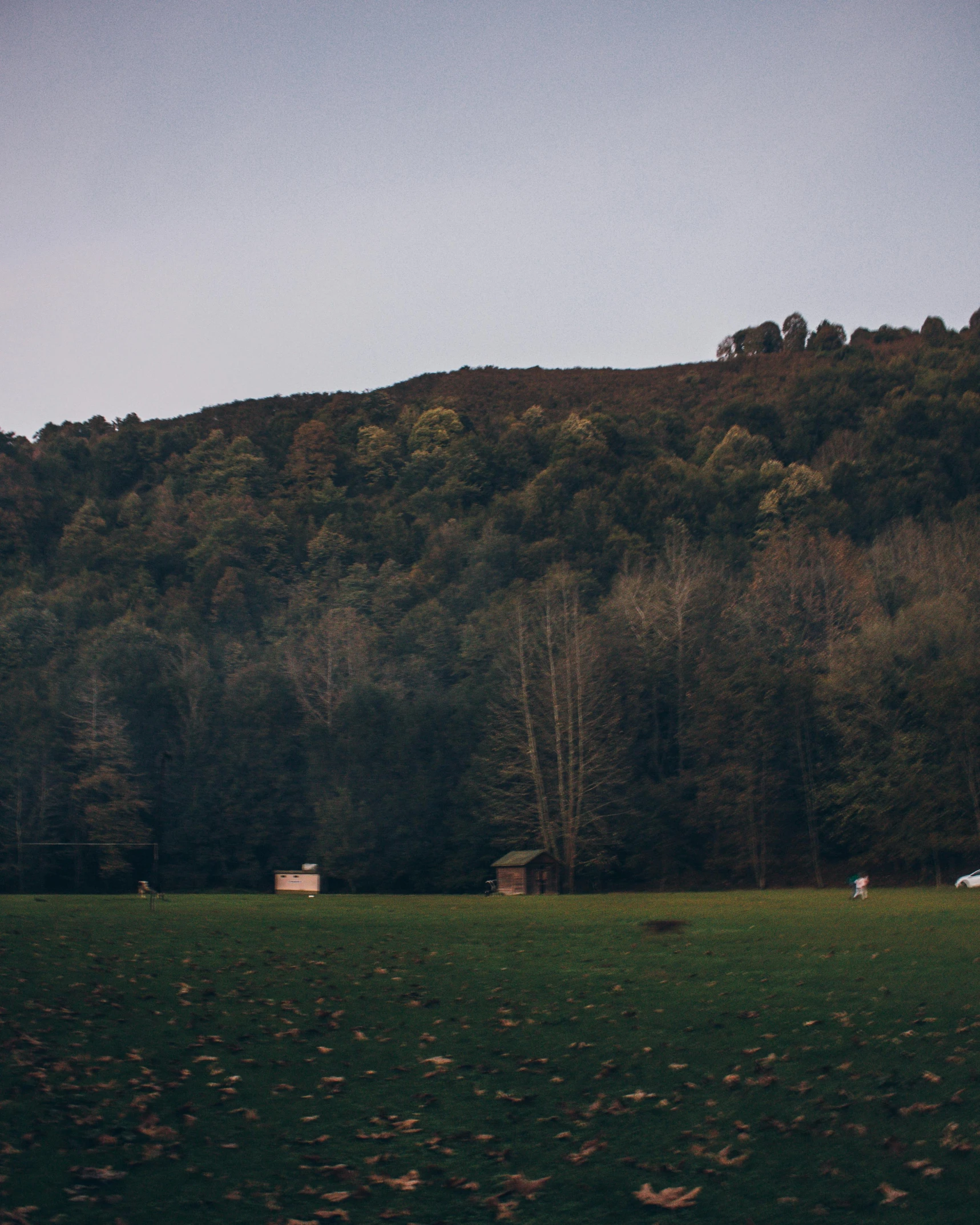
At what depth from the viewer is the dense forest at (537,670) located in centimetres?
5525

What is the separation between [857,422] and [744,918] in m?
101

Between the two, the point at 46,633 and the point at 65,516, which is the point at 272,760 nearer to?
the point at 46,633

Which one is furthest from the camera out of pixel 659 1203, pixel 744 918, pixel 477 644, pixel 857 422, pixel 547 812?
pixel 857 422

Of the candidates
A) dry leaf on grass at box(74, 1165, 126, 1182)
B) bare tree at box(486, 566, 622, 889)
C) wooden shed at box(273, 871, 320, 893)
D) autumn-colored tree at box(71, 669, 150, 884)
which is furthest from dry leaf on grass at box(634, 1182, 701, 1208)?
autumn-colored tree at box(71, 669, 150, 884)

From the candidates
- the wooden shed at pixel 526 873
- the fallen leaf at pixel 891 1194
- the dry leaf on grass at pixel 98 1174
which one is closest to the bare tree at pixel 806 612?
the wooden shed at pixel 526 873

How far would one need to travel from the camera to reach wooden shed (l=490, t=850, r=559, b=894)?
152 ft

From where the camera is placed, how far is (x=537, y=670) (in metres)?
60.5

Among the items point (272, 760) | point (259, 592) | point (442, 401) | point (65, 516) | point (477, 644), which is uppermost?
point (442, 401)

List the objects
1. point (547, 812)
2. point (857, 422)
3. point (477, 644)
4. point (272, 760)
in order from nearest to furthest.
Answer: point (547, 812), point (272, 760), point (477, 644), point (857, 422)

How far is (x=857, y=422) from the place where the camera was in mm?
118938

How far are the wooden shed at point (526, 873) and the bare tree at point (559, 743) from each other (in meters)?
5.03

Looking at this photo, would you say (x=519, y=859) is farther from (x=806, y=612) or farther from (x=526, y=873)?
(x=806, y=612)

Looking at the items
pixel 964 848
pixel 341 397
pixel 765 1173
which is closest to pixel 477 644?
pixel 964 848

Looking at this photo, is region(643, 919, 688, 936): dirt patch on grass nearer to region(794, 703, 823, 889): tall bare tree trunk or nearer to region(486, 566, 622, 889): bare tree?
region(486, 566, 622, 889): bare tree
